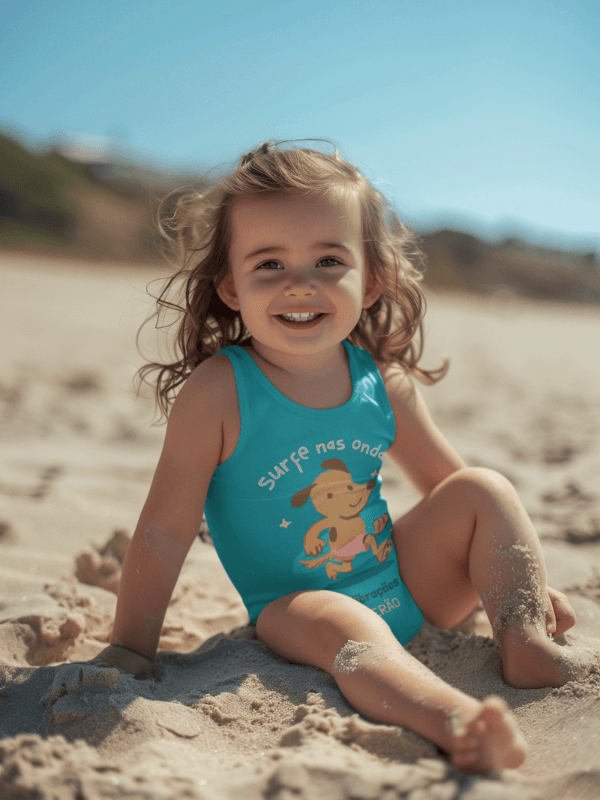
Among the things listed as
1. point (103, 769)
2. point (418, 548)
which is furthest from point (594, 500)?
point (103, 769)

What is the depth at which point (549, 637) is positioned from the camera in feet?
4.79

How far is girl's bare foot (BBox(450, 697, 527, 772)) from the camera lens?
3.32 feet

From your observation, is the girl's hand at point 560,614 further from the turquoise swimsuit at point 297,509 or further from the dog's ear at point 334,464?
the dog's ear at point 334,464

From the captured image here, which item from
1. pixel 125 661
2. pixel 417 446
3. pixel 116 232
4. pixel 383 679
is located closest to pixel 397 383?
pixel 417 446

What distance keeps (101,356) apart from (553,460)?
3.24m

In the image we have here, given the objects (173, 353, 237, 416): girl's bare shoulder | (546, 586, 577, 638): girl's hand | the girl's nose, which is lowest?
(546, 586, 577, 638): girl's hand

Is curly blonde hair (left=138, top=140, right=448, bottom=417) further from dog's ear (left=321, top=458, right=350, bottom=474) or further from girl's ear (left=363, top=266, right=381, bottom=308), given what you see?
dog's ear (left=321, top=458, right=350, bottom=474)

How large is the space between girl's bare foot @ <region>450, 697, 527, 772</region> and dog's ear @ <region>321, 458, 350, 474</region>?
753 mm

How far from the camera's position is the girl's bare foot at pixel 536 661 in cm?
138

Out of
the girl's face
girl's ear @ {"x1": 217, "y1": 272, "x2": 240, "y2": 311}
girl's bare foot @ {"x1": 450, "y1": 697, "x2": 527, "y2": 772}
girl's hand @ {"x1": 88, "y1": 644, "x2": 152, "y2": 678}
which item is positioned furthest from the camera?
girl's ear @ {"x1": 217, "y1": 272, "x2": 240, "y2": 311}

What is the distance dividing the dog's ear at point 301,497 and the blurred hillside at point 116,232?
58.6 ft

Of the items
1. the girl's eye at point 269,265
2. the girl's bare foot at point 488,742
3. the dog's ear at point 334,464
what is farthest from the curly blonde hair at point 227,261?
the girl's bare foot at point 488,742

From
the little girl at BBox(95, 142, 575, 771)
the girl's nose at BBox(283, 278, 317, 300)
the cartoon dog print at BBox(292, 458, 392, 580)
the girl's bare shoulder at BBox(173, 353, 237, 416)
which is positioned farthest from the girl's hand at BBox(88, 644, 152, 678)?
the girl's nose at BBox(283, 278, 317, 300)

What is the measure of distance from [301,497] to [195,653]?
487 mm
